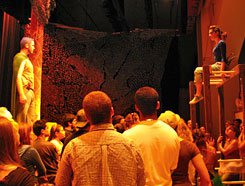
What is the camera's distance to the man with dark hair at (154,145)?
7.31 feet

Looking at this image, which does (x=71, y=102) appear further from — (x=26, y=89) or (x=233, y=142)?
(x=233, y=142)

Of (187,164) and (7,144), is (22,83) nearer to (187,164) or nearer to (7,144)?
(187,164)

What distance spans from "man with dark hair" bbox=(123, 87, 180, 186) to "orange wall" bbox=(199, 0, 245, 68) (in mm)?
4992

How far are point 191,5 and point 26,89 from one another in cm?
606

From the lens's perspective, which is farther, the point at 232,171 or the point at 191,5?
the point at 191,5

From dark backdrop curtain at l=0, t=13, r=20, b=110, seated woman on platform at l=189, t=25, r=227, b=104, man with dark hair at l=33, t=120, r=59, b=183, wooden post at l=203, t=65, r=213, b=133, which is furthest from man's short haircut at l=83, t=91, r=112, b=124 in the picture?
dark backdrop curtain at l=0, t=13, r=20, b=110

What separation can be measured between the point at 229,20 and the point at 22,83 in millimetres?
4239

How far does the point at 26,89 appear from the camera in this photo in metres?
6.09

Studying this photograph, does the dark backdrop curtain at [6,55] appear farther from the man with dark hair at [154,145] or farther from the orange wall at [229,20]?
the man with dark hair at [154,145]

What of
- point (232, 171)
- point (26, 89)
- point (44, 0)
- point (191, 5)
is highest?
point (191, 5)

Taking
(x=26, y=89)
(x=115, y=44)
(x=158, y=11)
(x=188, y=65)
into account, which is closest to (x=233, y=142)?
(x=26, y=89)

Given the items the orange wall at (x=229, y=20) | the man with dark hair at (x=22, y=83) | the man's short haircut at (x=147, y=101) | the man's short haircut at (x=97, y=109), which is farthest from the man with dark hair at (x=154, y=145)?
the orange wall at (x=229, y=20)

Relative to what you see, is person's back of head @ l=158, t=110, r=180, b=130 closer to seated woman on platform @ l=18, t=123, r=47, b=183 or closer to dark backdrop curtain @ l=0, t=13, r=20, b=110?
seated woman on platform @ l=18, t=123, r=47, b=183

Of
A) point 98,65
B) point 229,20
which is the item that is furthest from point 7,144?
point 98,65
